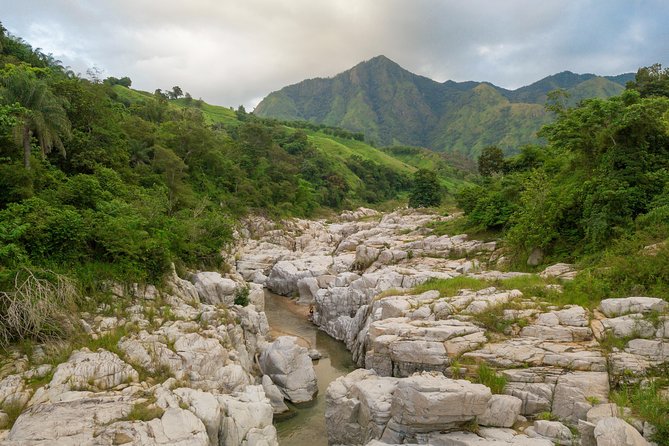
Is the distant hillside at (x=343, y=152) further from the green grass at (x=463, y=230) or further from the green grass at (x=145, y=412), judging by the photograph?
the green grass at (x=145, y=412)

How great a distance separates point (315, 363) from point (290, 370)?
4.30 m

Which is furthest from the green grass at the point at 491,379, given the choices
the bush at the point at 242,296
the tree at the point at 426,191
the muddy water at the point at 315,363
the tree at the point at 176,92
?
the tree at the point at 176,92

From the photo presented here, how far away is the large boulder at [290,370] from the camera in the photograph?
1973 centimetres

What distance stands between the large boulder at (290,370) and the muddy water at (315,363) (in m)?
0.57

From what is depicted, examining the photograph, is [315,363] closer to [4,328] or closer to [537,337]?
[537,337]

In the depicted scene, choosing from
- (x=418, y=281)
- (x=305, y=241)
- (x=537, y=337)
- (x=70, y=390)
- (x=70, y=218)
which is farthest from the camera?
(x=305, y=241)

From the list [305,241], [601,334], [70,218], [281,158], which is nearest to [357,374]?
[601,334]

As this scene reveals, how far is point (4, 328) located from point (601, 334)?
20588 mm

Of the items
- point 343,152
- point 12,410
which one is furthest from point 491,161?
point 343,152

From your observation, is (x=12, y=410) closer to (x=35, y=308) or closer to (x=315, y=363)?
(x=35, y=308)

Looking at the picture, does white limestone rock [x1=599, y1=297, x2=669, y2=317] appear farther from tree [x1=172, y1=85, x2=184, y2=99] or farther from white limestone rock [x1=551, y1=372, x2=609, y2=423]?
tree [x1=172, y1=85, x2=184, y2=99]

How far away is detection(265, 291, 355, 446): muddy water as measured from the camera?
55.2ft

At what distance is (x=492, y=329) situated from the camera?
607 inches

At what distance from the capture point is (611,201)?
19578 mm
